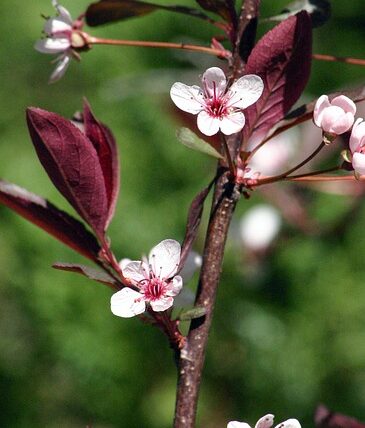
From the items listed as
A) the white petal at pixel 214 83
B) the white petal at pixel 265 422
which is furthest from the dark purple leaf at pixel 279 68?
the white petal at pixel 265 422

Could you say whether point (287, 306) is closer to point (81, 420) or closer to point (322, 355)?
point (322, 355)

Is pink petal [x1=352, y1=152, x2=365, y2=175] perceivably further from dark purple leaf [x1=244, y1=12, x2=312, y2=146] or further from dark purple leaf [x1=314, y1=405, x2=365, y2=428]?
dark purple leaf [x1=314, y1=405, x2=365, y2=428]

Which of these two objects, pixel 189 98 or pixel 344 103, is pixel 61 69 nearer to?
pixel 189 98

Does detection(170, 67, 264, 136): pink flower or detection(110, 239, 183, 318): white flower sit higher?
detection(170, 67, 264, 136): pink flower

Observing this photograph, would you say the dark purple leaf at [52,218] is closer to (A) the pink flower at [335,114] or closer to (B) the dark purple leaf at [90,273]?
(B) the dark purple leaf at [90,273]

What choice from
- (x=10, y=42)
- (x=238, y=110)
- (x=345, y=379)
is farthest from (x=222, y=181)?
(x=10, y=42)

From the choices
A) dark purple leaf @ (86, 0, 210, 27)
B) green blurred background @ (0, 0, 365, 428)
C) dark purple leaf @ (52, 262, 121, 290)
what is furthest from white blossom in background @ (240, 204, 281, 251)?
dark purple leaf @ (52, 262, 121, 290)
